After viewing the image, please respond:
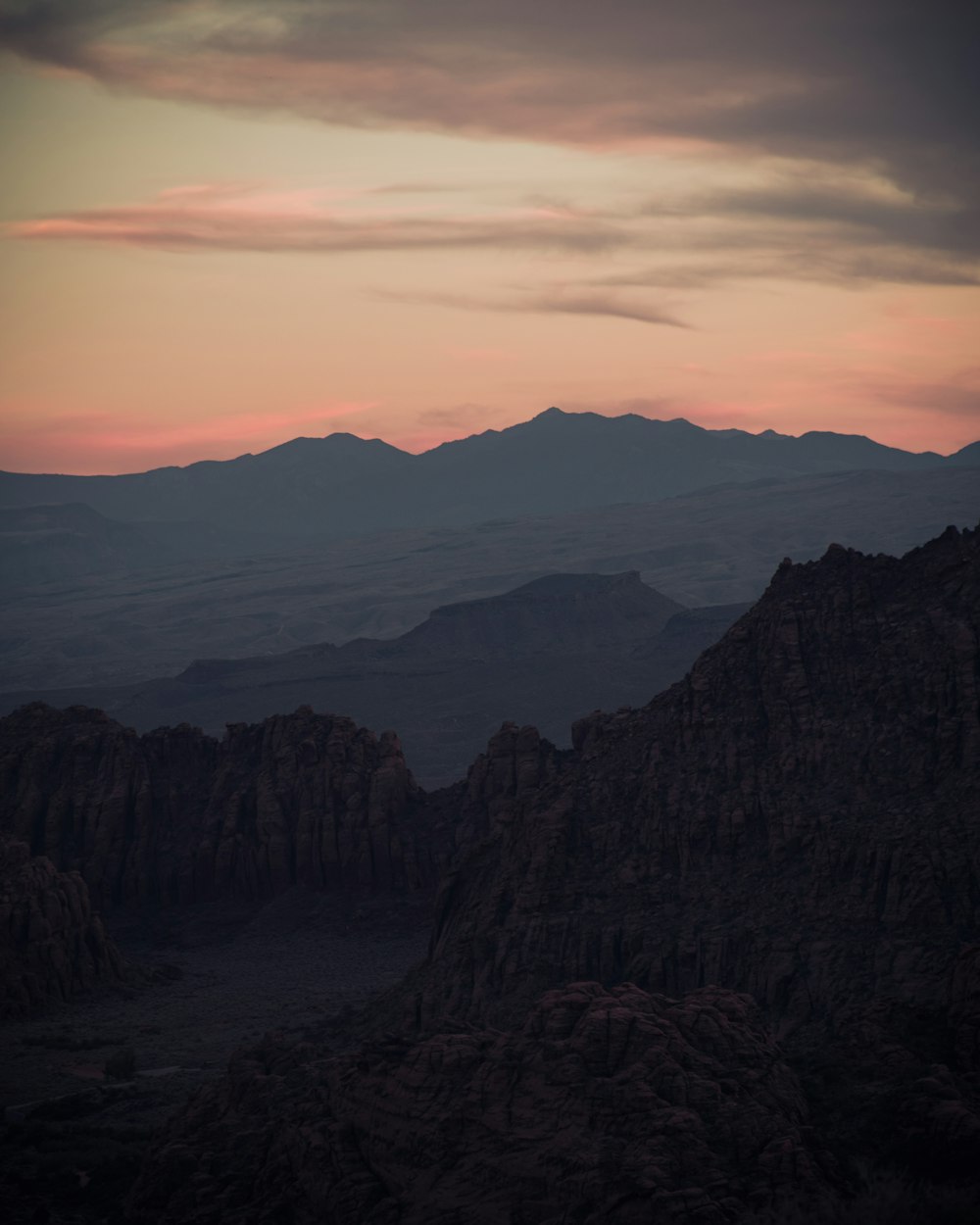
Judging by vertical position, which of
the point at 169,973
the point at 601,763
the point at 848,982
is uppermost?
the point at 601,763

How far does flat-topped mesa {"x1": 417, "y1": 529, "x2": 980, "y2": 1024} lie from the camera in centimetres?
3906

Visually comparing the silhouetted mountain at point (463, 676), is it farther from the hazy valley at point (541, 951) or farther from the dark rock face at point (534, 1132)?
the dark rock face at point (534, 1132)

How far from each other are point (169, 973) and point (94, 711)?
Answer: 65.6ft

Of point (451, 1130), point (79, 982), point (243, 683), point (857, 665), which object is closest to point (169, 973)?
point (79, 982)

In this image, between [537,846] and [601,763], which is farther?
[601,763]

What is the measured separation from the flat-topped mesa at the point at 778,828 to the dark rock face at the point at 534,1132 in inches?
294

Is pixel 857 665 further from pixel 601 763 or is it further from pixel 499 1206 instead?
pixel 499 1206

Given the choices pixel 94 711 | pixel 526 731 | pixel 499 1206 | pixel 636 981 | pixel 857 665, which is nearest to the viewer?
pixel 499 1206

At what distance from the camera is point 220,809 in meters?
71.8

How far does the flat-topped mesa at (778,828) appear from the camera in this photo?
1538 inches

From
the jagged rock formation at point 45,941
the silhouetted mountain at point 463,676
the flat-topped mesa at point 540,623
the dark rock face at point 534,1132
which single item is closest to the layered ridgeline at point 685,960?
the dark rock face at point 534,1132

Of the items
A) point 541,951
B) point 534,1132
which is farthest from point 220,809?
point 534,1132

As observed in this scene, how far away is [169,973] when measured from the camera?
59.1 metres

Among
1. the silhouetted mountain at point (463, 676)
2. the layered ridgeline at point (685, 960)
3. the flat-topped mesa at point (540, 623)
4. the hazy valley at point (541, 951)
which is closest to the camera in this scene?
the layered ridgeline at point (685, 960)
